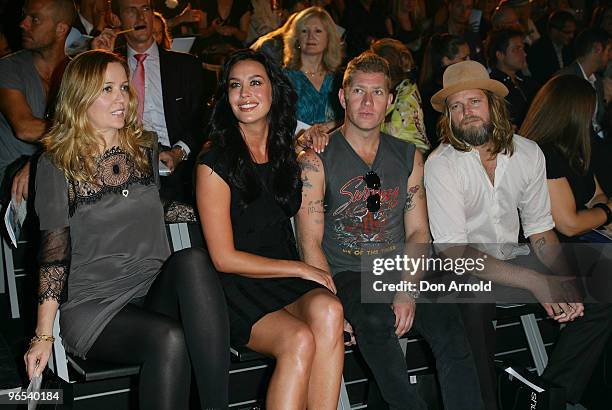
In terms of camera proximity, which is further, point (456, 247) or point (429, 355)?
point (429, 355)

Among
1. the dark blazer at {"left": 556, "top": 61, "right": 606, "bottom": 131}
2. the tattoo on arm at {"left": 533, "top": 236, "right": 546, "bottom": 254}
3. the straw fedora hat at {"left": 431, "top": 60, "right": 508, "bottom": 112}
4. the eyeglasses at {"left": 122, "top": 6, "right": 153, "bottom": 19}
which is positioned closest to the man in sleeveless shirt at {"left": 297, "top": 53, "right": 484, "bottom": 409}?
the straw fedora hat at {"left": 431, "top": 60, "right": 508, "bottom": 112}

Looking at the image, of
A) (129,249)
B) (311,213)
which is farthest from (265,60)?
(129,249)

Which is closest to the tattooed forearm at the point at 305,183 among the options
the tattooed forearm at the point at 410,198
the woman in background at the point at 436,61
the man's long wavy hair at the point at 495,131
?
the tattooed forearm at the point at 410,198

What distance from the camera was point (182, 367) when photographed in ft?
8.27

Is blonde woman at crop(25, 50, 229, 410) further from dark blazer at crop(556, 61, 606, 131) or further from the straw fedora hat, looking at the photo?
dark blazer at crop(556, 61, 606, 131)

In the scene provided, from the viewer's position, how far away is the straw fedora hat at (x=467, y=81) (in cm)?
338

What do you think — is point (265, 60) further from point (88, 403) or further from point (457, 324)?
point (88, 403)

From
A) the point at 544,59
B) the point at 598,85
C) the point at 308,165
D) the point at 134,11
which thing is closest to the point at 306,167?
the point at 308,165

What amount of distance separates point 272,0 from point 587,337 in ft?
12.1

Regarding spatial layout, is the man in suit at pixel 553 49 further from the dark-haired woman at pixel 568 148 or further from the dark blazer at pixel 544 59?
the dark-haired woman at pixel 568 148

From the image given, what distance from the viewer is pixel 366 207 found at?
3.17 m

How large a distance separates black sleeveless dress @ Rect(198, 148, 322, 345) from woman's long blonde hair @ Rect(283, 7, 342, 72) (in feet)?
5.37

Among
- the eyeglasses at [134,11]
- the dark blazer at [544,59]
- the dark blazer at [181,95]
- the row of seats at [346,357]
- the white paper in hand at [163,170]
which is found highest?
the dark blazer at [544,59]

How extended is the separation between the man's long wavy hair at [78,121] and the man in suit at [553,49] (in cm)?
443
